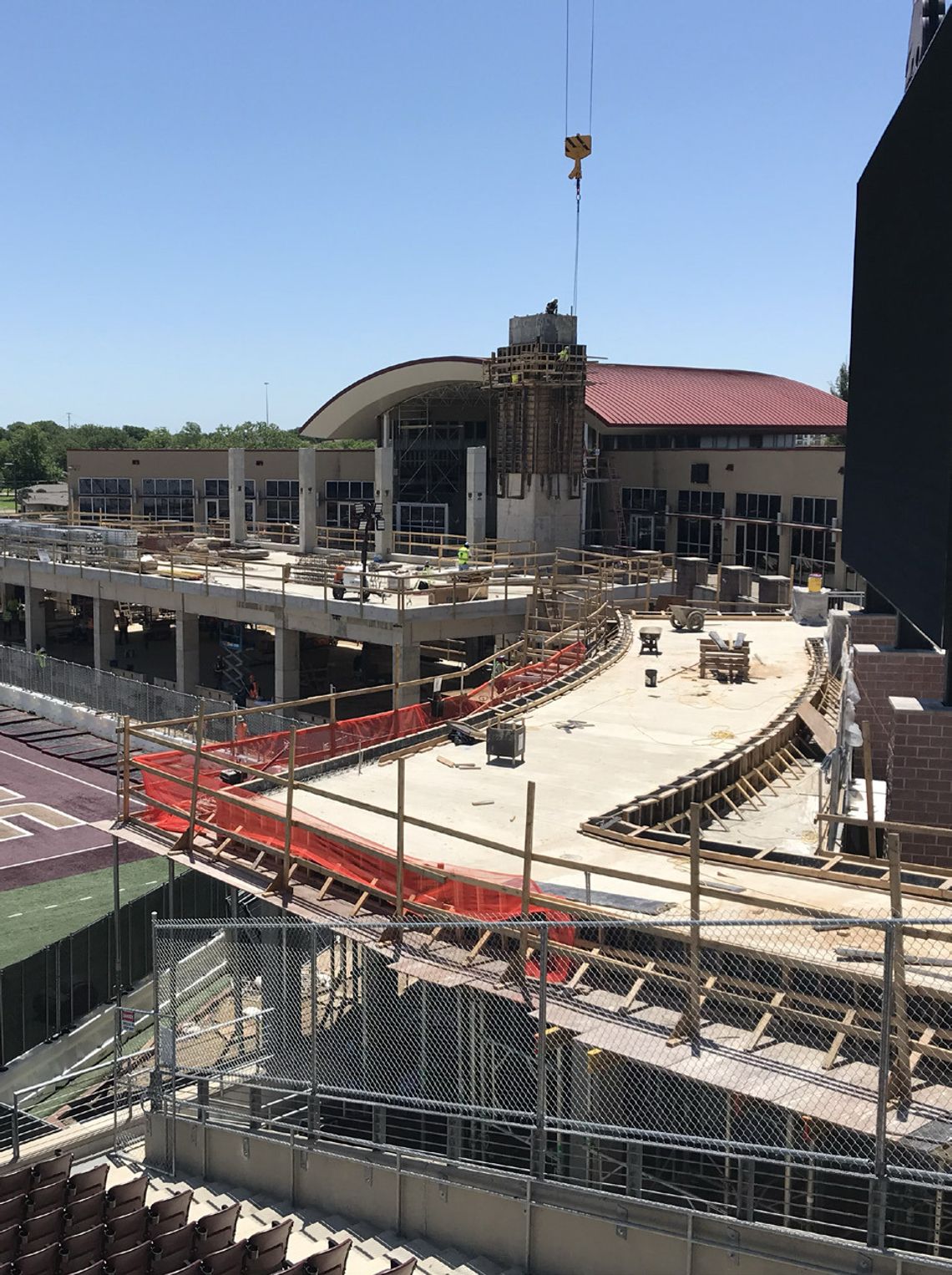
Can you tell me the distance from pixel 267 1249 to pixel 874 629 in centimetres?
1616

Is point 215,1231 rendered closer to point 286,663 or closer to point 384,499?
point 286,663

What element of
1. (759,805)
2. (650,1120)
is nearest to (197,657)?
(759,805)

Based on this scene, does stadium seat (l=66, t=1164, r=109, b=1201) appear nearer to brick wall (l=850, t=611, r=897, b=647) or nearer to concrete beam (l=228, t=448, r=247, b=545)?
brick wall (l=850, t=611, r=897, b=647)

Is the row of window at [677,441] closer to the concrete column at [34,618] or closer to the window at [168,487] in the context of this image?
the concrete column at [34,618]

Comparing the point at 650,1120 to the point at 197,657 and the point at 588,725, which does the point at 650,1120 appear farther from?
the point at 197,657

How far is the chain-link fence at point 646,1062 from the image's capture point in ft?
31.8

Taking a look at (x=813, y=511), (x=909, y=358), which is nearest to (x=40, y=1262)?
(x=909, y=358)

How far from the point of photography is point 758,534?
174ft

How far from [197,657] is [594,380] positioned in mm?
25970

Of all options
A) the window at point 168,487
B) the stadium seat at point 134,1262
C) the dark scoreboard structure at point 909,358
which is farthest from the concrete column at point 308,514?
the stadium seat at point 134,1262

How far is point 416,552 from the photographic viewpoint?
63.6 m

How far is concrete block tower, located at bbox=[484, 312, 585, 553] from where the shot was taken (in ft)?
163

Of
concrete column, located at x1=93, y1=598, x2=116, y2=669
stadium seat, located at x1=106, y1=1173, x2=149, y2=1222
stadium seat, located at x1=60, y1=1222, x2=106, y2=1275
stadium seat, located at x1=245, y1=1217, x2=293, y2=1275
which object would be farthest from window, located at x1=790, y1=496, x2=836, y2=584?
stadium seat, located at x1=60, y1=1222, x2=106, y2=1275

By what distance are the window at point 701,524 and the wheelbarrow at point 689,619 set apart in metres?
18.7
